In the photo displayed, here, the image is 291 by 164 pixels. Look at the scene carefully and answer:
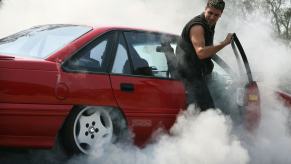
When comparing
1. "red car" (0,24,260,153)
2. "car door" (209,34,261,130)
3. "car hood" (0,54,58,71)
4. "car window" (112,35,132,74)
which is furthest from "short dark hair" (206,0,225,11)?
"car hood" (0,54,58,71)

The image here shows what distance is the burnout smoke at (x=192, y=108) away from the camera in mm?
5020

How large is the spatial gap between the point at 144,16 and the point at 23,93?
3.33m

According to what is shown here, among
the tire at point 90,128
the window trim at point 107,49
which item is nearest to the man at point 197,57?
the window trim at point 107,49

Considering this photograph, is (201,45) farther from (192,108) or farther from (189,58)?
(192,108)

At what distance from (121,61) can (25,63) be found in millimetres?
977

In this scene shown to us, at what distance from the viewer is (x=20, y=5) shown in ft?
26.1

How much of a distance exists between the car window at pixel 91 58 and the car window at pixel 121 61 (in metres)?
0.11

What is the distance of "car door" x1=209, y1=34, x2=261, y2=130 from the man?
0.32 m

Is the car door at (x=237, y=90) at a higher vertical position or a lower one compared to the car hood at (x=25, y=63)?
lower

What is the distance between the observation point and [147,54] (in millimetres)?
5215

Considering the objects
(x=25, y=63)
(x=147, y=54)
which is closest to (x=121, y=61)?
(x=147, y=54)

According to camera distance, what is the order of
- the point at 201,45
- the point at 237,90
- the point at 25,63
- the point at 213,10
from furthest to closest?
the point at 237,90
the point at 213,10
the point at 201,45
the point at 25,63

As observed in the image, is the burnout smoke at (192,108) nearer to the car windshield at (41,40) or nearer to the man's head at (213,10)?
the car windshield at (41,40)

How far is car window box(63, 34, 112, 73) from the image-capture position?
4.56 metres
